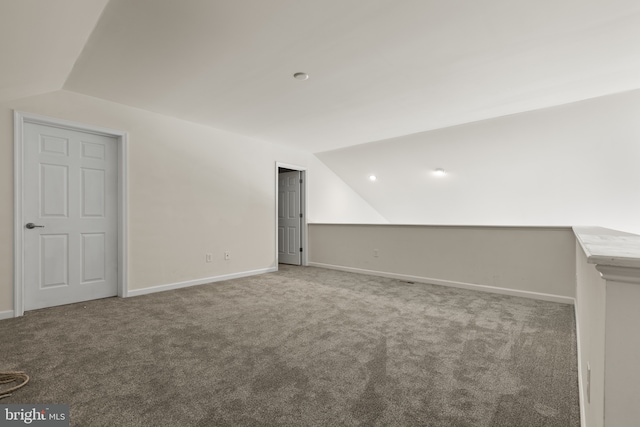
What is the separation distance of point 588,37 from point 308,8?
2.11 metres

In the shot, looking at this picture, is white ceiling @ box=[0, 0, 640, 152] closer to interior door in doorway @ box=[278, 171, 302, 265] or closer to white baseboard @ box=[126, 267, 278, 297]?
white baseboard @ box=[126, 267, 278, 297]

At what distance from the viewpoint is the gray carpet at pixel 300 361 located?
158 cm

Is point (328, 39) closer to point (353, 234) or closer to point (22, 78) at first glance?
point (22, 78)

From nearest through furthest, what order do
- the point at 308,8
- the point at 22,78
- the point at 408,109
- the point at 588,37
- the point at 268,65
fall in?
the point at 308,8 → the point at 588,37 → the point at 22,78 → the point at 268,65 → the point at 408,109

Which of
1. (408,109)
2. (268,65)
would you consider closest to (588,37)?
(408,109)

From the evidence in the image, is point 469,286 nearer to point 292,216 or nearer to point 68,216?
point 292,216

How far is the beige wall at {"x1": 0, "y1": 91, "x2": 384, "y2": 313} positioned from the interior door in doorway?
740mm

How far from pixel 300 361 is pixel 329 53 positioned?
2.39 m

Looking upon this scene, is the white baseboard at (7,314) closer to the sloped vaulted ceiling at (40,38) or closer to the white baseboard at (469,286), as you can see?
the sloped vaulted ceiling at (40,38)

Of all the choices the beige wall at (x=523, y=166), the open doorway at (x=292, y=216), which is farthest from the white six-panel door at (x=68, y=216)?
the beige wall at (x=523, y=166)

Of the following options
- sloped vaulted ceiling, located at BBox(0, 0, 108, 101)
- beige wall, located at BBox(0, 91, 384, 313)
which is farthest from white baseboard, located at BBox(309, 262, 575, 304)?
sloped vaulted ceiling, located at BBox(0, 0, 108, 101)

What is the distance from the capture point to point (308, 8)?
2.01 metres

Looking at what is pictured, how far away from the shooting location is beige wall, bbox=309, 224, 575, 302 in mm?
3570

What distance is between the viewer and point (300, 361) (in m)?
2.12
